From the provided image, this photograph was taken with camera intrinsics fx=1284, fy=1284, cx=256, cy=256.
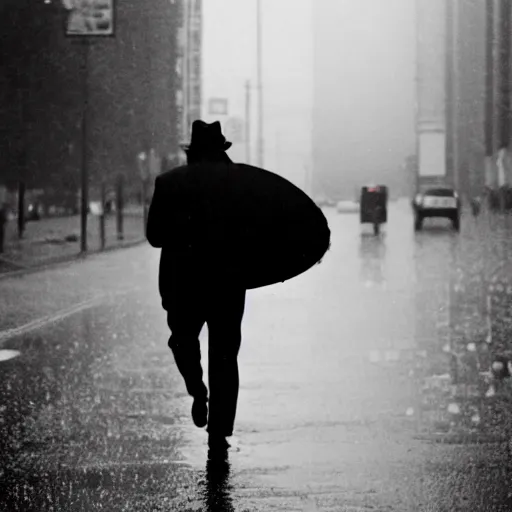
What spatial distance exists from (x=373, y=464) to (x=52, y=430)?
2.19 metres

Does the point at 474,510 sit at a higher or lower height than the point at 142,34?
lower

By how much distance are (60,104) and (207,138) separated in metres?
45.0

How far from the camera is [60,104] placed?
167ft

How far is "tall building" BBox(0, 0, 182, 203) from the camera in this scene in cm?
4747

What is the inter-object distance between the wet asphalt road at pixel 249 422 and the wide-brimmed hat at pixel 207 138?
1.70m

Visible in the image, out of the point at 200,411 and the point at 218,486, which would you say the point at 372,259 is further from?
the point at 218,486

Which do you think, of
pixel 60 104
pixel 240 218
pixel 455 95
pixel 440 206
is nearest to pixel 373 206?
pixel 440 206

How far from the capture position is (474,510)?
5777mm

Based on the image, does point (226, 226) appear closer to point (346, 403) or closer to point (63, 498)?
point (63, 498)

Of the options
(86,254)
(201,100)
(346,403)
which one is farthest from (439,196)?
(201,100)

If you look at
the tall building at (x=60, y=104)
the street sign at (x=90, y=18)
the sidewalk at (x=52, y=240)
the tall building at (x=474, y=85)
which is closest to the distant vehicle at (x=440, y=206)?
the sidewalk at (x=52, y=240)

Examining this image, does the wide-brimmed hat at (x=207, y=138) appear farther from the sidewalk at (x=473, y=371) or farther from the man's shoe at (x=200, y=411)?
the sidewalk at (x=473, y=371)

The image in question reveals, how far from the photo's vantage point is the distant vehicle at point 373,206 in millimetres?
50969

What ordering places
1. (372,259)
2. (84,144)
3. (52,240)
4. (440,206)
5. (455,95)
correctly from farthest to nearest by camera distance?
(455,95), (440,206), (52,240), (84,144), (372,259)
